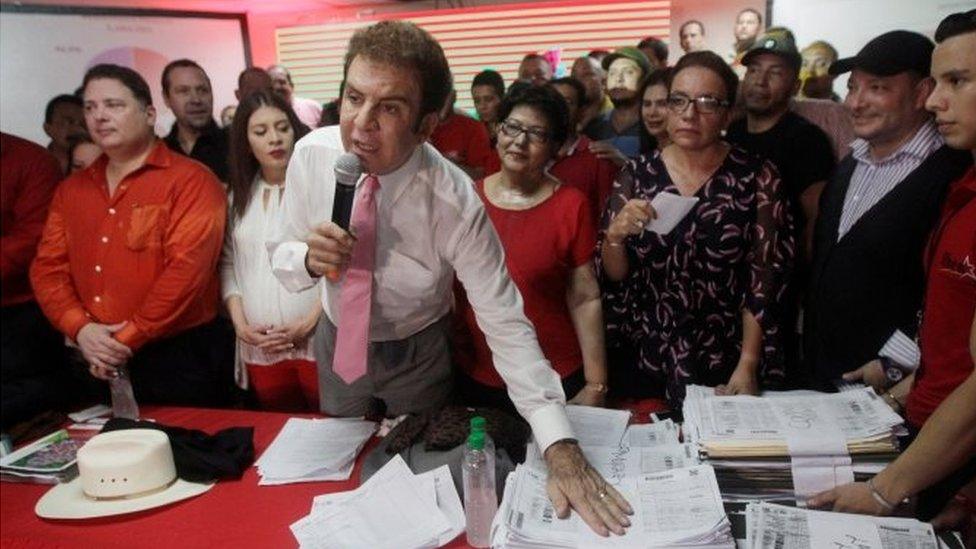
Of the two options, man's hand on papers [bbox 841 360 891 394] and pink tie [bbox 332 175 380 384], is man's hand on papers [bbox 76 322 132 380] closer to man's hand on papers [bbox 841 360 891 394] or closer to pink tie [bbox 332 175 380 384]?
pink tie [bbox 332 175 380 384]

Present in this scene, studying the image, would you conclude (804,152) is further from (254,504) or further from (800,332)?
(254,504)

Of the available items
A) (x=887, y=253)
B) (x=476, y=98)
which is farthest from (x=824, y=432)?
(x=476, y=98)

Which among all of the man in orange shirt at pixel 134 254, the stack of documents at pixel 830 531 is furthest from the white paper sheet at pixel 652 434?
the man in orange shirt at pixel 134 254

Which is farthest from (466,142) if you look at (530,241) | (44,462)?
(44,462)

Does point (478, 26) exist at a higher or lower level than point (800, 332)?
higher

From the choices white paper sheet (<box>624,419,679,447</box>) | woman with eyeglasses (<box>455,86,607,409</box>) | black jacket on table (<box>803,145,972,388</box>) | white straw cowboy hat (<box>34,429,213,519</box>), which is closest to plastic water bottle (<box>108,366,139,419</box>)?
white straw cowboy hat (<box>34,429,213,519</box>)

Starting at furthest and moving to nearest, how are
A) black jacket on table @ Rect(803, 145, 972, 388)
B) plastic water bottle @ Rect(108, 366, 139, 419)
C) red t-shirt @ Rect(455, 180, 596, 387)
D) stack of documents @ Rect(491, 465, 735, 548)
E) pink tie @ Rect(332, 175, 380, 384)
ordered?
plastic water bottle @ Rect(108, 366, 139, 419), red t-shirt @ Rect(455, 180, 596, 387), black jacket on table @ Rect(803, 145, 972, 388), pink tie @ Rect(332, 175, 380, 384), stack of documents @ Rect(491, 465, 735, 548)

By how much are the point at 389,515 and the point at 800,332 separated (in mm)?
1152

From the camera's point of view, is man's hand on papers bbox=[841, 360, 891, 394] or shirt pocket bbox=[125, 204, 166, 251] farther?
shirt pocket bbox=[125, 204, 166, 251]

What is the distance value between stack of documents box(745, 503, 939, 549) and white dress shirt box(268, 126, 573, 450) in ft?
1.29

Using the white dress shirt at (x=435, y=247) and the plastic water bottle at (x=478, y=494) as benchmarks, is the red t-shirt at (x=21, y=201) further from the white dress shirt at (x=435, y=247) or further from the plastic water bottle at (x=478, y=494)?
the plastic water bottle at (x=478, y=494)

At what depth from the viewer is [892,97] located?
1479mm

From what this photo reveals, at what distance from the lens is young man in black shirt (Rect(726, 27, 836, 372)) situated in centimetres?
174

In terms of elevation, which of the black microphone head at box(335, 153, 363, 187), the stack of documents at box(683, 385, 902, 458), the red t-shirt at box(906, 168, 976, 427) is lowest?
the stack of documents at box(683, 385, 902, 458)
